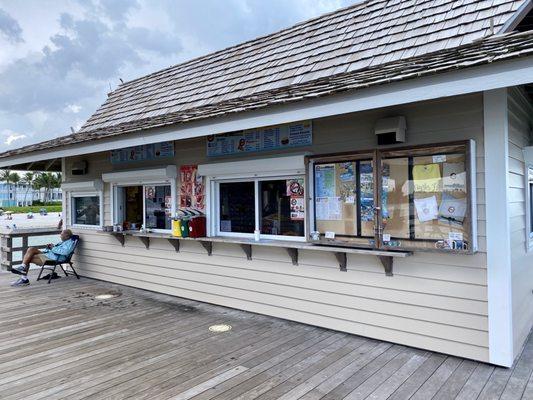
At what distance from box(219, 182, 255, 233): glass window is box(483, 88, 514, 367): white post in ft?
8.60

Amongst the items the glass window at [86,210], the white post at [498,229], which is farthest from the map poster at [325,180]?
the glass window at [86,210]

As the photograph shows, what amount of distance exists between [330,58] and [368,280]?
2.86 m

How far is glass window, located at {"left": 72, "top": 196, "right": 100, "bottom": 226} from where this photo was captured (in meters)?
7.21

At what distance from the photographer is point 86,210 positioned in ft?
24.6

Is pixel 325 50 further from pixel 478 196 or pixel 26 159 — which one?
pixel 26 159

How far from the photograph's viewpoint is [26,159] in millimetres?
6695

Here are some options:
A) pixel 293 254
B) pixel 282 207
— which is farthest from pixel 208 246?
pixel 293 254

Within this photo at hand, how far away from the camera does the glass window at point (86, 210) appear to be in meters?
7.21

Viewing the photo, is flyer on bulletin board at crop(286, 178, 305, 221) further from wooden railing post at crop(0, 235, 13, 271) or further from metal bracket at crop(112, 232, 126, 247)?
wooden railing post at crop(0, 235, 13, 271)

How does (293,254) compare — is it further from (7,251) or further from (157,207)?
(7,251)

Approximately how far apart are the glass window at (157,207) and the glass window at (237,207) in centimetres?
109

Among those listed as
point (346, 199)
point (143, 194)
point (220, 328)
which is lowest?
point (220, 328)

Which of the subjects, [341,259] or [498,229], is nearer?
[498,229]

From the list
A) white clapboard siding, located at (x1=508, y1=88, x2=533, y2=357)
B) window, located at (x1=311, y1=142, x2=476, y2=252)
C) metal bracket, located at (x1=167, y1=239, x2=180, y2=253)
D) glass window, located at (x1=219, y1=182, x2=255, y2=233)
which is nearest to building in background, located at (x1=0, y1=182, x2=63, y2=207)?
metal bracket, located at (x1=167, y1=239, x2=180, y2=253)
